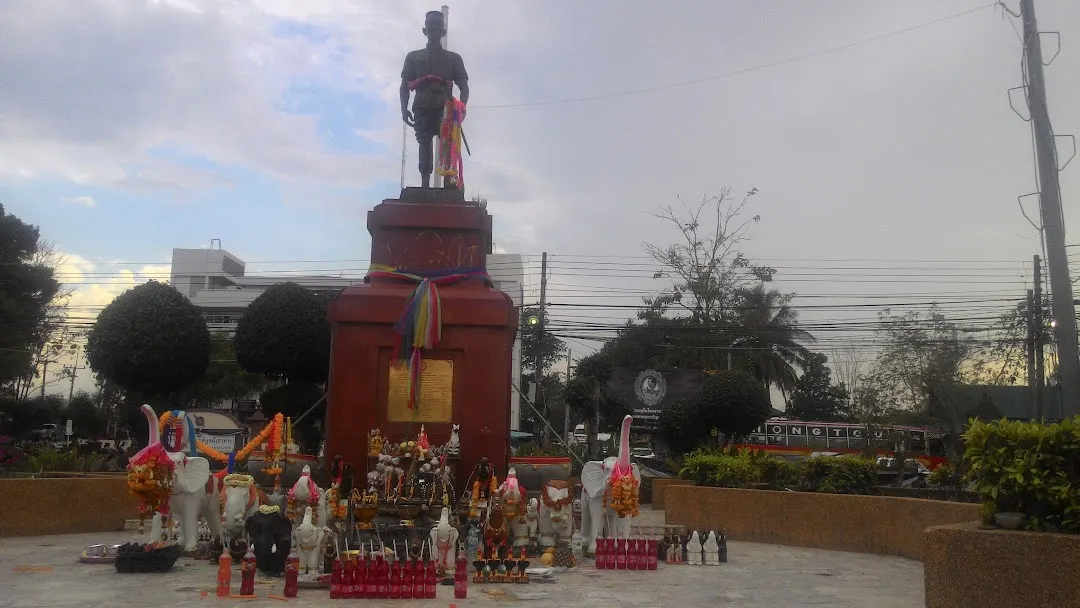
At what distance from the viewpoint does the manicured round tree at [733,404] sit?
79.8ft

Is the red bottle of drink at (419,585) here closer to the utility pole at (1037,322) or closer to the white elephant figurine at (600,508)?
the white elephant figurine at (600,508)

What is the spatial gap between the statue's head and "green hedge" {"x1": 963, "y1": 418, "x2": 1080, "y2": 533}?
12042mm

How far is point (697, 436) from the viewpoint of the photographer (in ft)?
84.1

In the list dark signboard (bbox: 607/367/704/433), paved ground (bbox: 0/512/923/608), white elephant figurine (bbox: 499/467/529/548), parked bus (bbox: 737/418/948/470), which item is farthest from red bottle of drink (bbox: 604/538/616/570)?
parked bus (bbox: 737/418/948/470)

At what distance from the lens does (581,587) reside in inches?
365

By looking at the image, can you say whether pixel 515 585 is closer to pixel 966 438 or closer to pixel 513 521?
pixel 513 521

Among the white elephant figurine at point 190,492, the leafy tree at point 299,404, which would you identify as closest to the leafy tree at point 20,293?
the leafy tree at point 299,404

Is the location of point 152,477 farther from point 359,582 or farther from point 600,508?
point 600,508

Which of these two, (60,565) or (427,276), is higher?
(427,276)

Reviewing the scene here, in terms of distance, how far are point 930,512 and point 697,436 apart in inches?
543

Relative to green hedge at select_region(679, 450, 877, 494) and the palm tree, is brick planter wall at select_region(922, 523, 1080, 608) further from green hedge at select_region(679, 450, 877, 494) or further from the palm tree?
the palm tree

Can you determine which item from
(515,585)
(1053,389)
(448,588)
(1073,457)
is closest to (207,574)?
(448,588)

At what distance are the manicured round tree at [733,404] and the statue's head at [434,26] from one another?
13.6 metres

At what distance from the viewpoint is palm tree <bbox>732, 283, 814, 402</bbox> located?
37.2m
